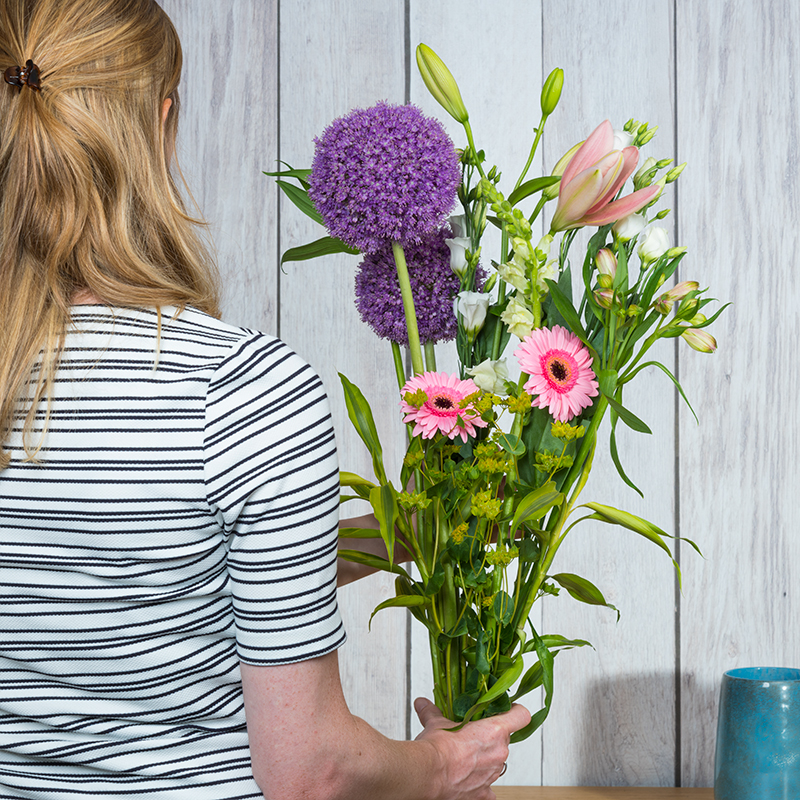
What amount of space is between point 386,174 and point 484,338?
0.16 m

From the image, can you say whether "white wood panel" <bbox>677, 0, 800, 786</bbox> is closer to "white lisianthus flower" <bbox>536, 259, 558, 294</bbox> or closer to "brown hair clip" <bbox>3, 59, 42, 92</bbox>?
"white lisianthus flower" <bbox>536, 259, 558, 294</bbox>

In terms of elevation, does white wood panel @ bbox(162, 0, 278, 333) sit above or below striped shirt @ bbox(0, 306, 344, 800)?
above

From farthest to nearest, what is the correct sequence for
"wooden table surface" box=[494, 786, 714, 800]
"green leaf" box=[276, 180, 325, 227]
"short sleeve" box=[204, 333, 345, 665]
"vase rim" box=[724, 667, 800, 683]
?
"wooden table surface" box=[494, 786, 714, 800], "vase rim" box=[724, 667, 800, 683], "green leaf" box=[276, 180, 325, 227], "short sleeve" box=[204, 333, 345, 665]

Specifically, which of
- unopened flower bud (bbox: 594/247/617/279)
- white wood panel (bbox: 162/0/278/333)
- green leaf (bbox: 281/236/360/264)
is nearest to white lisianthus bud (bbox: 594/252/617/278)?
unopened flower bud (bbox: 594/247/617/279)

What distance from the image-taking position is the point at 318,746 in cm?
50

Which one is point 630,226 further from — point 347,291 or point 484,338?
point 347,291

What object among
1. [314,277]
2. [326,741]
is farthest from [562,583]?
[314,277]

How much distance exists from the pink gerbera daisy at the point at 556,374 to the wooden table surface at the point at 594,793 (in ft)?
2.14

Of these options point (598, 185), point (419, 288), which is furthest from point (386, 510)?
point (598, 185)

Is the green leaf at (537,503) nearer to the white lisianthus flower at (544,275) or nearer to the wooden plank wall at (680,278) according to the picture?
the white lisianthus flower at (544,275)

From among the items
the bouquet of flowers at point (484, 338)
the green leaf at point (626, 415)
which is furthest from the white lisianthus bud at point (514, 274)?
the green leaf at point (626, 415)

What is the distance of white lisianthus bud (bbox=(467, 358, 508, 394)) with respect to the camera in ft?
2.06

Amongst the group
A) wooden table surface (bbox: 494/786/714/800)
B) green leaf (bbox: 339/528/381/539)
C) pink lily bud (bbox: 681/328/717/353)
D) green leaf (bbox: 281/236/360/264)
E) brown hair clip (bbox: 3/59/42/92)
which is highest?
brown hair clip (bbox: 3/59/42/92)

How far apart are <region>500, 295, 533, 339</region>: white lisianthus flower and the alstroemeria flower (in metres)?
0.07
